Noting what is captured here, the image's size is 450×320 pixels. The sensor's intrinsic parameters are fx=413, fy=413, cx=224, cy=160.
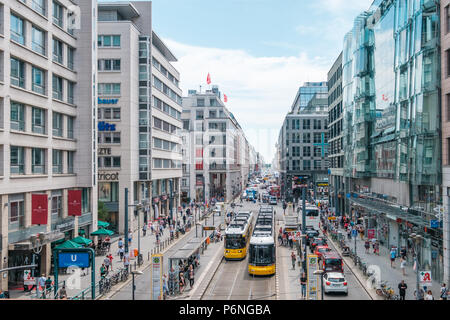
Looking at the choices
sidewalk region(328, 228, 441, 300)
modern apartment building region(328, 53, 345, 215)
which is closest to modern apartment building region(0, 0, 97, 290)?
sidewalk region(328, 228, 441, 300)

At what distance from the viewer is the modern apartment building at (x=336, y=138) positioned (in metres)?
67.1

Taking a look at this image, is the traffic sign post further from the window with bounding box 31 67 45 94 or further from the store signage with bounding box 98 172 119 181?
the store signage with bounding box 98 172 119 181

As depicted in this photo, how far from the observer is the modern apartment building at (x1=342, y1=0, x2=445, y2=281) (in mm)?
29844

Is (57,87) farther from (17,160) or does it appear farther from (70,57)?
(17,160)

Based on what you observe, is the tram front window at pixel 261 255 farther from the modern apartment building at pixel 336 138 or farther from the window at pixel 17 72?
the modern apartment building at pixel 336 138

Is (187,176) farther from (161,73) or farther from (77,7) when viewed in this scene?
(77,7)

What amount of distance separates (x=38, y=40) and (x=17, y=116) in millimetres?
6716

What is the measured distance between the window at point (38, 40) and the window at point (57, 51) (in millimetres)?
2034

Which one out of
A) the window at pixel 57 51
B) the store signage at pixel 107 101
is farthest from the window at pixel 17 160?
the store signage at pixel 107 101

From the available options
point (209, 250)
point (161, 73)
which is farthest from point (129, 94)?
point (209, 250)

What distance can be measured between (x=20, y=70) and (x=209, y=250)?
24104mm

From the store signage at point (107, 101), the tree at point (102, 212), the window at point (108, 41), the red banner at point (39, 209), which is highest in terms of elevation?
the window at point (108, 41)

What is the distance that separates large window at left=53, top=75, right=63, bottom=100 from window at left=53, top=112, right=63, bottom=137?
151 cm
